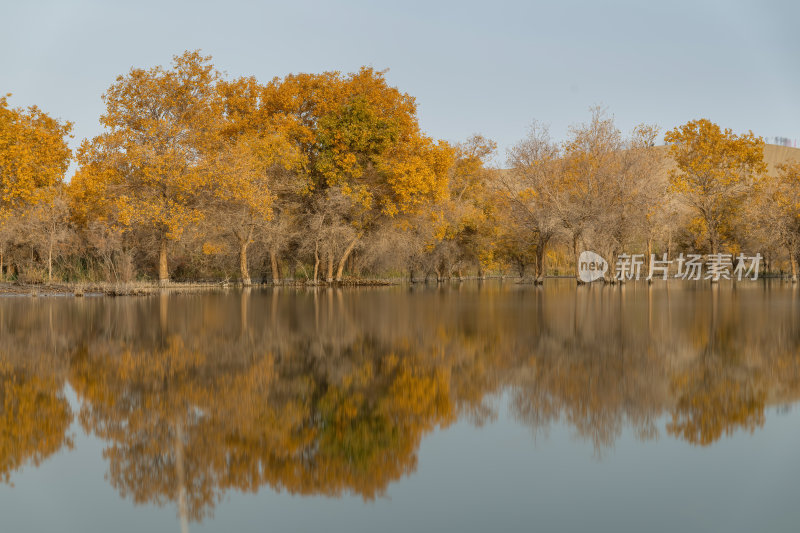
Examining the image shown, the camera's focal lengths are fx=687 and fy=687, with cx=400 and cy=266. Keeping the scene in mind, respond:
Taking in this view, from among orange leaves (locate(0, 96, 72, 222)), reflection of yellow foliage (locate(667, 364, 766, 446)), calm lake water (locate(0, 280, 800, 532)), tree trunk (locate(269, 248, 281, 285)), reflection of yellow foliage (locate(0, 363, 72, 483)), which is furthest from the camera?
tree trunk (locate(269, 248, 281, 285))

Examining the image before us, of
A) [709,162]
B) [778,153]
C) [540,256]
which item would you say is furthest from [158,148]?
[778,153]

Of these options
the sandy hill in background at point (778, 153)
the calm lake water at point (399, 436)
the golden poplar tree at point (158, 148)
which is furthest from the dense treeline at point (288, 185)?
the sandy hill in background at point (778, 153)

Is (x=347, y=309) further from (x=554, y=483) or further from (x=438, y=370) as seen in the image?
(x=554, y=483)

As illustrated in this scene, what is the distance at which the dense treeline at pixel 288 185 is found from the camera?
1169 inches

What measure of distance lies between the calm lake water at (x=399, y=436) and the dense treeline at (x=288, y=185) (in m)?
21.2

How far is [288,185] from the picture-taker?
33531mm

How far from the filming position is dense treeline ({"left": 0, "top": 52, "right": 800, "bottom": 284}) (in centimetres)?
2970

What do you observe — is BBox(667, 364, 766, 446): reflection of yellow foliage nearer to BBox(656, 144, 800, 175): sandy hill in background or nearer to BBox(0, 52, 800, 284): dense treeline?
BBox(0, 52, 800, 284): dense treeline

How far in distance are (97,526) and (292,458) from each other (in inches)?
49.4

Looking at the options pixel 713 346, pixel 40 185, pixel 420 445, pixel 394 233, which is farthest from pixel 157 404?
pixel 40 185

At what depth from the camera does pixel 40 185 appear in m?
35.2

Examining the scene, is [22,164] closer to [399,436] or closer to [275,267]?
[275,267]

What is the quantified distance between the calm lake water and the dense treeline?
833 inches

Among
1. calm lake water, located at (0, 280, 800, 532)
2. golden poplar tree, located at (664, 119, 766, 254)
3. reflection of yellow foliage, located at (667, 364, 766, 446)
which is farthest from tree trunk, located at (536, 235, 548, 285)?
reflection of yellow foliage, located at (667, 364, 766, 446)
